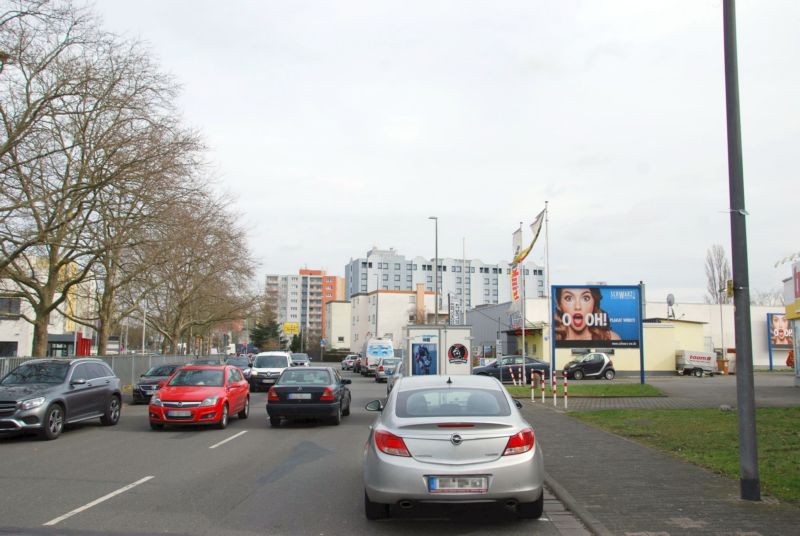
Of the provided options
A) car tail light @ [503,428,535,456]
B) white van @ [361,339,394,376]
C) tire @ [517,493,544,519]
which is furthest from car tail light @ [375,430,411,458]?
white van @ [361,339,394,376]

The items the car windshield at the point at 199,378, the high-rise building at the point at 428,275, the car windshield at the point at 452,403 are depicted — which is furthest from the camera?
the high-rise building at the point at 428,275

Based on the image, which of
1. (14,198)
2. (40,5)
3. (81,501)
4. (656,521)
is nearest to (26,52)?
(40,5)

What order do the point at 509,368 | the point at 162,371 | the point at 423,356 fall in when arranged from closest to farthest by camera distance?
the point at 423,356, the point at 162,371, the point at 509,368

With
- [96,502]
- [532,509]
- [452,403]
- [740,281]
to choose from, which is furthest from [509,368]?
[96,502]

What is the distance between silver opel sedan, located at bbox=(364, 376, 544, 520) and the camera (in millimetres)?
6371

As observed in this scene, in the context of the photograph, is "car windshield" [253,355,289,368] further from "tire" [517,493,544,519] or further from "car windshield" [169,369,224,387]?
"tire" [517,493,544,519]

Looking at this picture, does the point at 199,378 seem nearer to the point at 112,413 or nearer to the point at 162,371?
the point at 112,413

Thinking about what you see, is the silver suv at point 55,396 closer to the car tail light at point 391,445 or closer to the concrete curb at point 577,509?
the car tail light at point 391,445

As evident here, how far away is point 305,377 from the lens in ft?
56.0

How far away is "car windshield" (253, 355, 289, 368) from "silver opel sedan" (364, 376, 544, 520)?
25.3 meters

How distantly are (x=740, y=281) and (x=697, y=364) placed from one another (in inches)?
1609

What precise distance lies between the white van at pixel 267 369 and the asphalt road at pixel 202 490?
650 inches

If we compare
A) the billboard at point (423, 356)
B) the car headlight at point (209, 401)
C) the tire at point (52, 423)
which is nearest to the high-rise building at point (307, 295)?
the billboard at point (423, 356)

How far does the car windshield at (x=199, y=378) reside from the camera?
Answer: 54.2 feet
